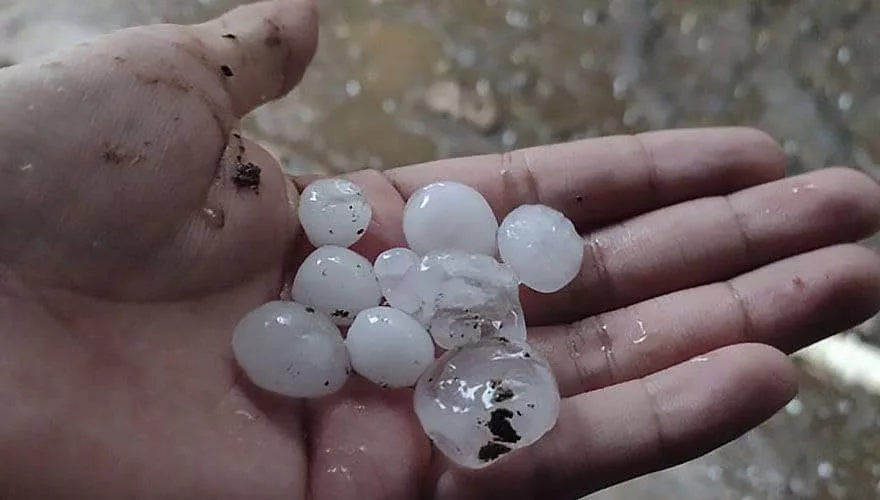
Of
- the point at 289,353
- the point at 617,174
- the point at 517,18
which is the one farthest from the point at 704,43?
the point at 289,353

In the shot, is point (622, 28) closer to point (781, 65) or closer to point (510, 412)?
point (781, 65)

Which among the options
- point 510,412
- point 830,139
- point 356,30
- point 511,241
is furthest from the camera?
point 356,30

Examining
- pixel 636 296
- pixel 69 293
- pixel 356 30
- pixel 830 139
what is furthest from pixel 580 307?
pixel 356 30

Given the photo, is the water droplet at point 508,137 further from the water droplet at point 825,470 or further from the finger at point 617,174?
the water droplet at point 825,470

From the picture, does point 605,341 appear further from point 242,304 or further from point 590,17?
point 590,17

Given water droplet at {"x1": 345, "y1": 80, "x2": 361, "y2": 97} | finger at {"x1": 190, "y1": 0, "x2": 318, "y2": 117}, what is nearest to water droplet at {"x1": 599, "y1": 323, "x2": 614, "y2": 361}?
finger at {"x1": 190, "y1": 0, "x2": 318, "y2": 117}

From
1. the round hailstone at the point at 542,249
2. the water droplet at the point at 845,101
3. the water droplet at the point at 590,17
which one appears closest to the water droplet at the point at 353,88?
the water droplet at the point at 590,17
